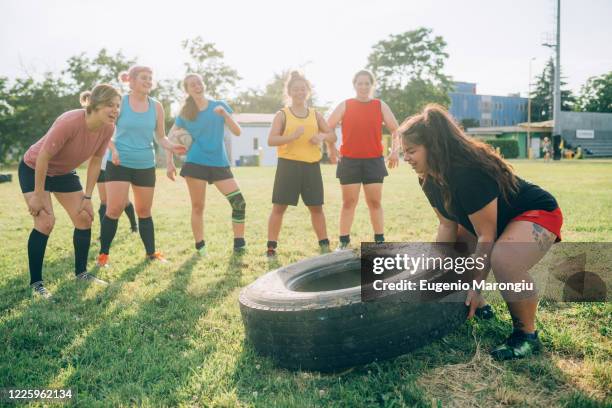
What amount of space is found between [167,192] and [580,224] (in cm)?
1052

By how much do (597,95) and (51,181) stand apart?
75.9 meters

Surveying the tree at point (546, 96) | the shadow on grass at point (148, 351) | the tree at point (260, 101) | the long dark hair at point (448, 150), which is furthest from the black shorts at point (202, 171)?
the tree at point (546, 96)

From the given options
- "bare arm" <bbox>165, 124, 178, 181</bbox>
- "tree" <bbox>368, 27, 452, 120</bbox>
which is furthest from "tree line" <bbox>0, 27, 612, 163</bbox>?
"bare arm" <bbox>165, 124, 178, 181</bbox>

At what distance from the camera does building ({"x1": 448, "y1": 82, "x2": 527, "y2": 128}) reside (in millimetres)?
82625

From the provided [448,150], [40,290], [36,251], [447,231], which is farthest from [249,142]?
[448,150]

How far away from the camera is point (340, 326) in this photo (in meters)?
2.53

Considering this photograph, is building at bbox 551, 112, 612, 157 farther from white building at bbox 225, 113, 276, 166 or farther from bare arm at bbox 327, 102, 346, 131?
bare arm at bbox 327, 102, 346, 131

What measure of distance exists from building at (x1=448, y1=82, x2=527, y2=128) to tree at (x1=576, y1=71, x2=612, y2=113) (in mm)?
15536

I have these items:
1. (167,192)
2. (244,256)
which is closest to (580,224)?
(244,256)

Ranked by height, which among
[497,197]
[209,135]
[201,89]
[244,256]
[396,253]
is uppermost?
[201,89]

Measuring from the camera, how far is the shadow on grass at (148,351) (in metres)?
2.53

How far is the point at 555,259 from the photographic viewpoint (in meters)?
4.57

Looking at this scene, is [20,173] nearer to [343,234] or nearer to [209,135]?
[209,135]

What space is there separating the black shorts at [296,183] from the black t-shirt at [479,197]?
8.53 feet
